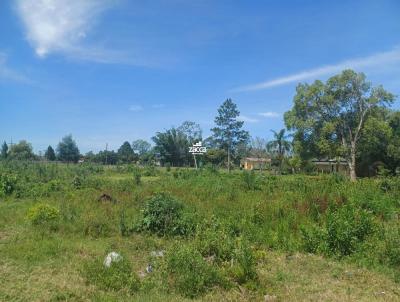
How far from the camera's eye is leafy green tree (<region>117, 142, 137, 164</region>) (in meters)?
79.2

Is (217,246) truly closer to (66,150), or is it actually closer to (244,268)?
(244,268)

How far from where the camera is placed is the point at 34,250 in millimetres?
7449

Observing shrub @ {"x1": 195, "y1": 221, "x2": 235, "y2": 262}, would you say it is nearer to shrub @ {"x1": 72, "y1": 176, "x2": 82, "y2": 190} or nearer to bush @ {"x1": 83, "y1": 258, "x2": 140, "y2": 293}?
bush @ {"x1": 83, "y1": 258, "x2": 140, "y2": 293}

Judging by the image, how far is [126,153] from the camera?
8750cm

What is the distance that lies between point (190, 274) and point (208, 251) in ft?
4.82

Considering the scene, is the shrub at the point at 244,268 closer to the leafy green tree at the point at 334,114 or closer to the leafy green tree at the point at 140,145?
the leafy green tree at the point at 334,114

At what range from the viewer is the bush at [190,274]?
Answer: 18.0 feet

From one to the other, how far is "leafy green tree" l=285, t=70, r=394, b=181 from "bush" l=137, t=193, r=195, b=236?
34.5m

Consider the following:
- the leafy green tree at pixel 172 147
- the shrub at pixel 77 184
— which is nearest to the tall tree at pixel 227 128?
the leafy green tree at pixel 172 147

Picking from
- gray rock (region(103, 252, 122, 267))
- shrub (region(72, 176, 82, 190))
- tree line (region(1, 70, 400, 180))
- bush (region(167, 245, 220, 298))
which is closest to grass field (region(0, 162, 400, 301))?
bush (region(167, 245, 220, 298))

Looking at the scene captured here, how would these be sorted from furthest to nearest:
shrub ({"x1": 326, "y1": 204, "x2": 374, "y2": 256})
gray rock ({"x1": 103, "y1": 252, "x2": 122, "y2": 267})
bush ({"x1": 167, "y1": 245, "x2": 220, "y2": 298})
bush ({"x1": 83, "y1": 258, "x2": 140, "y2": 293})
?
shrub ({"x1": 326, "y1": 204, "x2": 374, "y2": 256})
gray rock ({"x1": 103, "y1": 252, "x2": 122, "y2": 267})
bush ({"x1": 83, "y1": 258, "x2": 140, "y2": 293})
bush ({"x1": 167, "y1": 245, "x2": 220, "y2": 298})

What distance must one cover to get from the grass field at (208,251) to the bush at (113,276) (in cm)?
2

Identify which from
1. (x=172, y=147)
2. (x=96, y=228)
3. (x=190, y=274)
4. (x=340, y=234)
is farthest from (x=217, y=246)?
(x=172, y=147)

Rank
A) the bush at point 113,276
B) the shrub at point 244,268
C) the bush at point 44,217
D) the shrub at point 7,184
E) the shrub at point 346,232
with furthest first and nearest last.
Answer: the shrub at point 7,184
the bush at point 44,217
the shrub at point 346,232
the shrub at point 244,268
the bush at point 113,276
